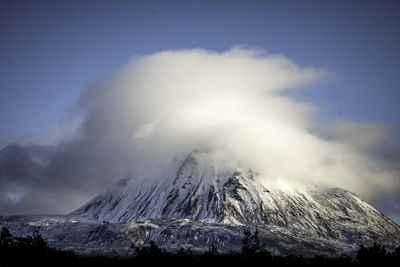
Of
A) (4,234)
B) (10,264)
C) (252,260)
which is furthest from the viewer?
(252,260)

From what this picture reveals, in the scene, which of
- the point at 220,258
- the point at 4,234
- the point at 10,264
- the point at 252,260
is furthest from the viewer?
the point at 220,258

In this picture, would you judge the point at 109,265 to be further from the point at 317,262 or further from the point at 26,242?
the point at 317,262

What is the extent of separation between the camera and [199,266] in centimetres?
14812

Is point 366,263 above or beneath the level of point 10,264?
above

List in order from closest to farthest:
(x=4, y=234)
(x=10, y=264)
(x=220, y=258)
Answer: (x=10, y=264)
(x=4, y=234)
(x=220, y=258)

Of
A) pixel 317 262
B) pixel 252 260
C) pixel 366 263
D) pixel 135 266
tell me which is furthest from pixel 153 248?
pixel 366 263

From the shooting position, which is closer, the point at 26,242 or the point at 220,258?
the point at 26,242

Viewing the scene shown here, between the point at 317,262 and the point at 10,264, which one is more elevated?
the point at 317,262

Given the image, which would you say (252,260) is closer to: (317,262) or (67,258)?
(317,262)

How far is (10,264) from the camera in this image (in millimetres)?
130000

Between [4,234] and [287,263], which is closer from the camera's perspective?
[4,234]

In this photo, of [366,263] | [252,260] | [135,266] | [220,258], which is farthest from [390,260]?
[135,266]

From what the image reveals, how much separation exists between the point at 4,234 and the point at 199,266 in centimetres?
6195

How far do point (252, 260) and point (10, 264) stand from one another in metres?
74.0
